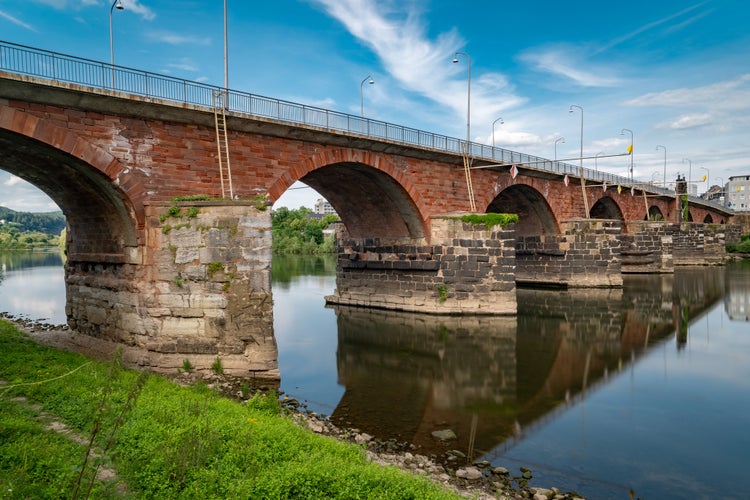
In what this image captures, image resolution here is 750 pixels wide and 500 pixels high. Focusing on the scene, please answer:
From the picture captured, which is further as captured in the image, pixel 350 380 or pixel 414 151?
pixel 414 151

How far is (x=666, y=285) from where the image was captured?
109 ft

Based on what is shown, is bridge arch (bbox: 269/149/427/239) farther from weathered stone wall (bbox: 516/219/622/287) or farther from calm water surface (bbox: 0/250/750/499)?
weathered stone wall (bbox: 516/219/622/287)

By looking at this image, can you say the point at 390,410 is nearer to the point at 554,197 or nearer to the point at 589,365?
the point at 589,365

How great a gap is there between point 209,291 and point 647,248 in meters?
37.1

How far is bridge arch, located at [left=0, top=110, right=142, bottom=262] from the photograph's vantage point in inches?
441

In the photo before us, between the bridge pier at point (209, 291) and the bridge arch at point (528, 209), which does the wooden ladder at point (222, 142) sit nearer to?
the bridge pier at point (209, 291)

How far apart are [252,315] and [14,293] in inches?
1086

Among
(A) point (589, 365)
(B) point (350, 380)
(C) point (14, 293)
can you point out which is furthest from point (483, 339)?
(C) point (14, 293)

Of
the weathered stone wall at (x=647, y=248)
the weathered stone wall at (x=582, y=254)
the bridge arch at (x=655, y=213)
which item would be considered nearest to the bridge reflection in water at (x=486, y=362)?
the weathered stone wall at (x=582, y=254)

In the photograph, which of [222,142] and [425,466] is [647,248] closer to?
[222,142]

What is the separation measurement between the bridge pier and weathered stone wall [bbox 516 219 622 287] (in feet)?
77.4

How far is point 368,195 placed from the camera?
22172mm

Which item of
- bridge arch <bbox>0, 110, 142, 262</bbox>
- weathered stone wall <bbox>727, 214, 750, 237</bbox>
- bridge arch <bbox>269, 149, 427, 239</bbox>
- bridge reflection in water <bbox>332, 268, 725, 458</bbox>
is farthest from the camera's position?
weathered stone wall <bbox>727, 214, 750, 237</bbox>

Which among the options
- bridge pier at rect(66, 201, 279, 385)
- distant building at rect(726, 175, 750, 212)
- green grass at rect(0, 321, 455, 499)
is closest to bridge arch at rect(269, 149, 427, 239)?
bridge pier at rect(66, 201, 279, 385)
